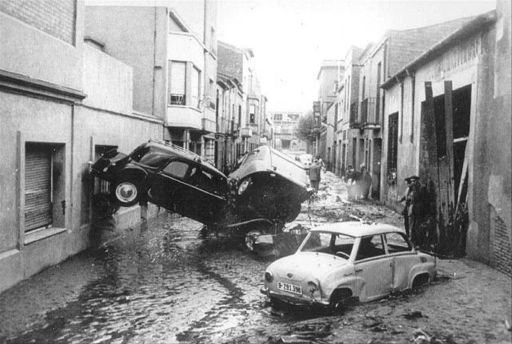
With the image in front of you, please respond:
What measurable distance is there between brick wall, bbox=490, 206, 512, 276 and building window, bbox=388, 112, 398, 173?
992 cm

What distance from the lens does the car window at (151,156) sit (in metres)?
11.9

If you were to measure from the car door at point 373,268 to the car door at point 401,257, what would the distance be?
0.13m

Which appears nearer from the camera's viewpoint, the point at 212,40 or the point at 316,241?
the point at 316,241

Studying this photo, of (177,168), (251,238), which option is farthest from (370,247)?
(177,168)

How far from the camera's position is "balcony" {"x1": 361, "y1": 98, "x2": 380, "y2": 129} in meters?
22.7

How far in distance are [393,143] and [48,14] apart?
13.9 meters

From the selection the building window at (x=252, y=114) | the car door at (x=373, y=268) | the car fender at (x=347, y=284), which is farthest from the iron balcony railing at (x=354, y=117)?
the building window at (x=252, y=114)

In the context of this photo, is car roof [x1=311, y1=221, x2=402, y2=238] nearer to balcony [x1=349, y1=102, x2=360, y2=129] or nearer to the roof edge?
the roof edge

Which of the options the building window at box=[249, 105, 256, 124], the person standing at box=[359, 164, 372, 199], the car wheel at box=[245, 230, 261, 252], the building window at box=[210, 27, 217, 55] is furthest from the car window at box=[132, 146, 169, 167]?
the building window at box=[249, 105, 256, 124]

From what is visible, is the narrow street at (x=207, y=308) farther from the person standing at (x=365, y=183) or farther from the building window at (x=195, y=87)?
the person standing at (x=365, y=183)

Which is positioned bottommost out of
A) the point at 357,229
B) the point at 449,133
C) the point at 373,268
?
→ the point at 373,268

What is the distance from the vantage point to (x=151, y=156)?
1203 centimetres

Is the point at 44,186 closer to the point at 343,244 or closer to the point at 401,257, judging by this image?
the point at 343,244

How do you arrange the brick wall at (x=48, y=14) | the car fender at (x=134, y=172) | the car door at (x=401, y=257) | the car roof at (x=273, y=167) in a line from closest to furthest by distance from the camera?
the car door at (x=401, y=257) → the brick wall at (x=48, y=14) → the car fender at (x=134, y=172) → the car roof at (x=273, y=167)
